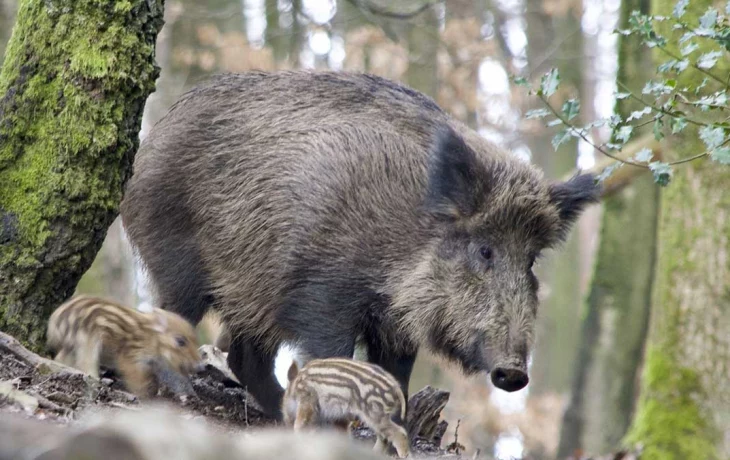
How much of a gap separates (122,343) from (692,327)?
15.4 ft

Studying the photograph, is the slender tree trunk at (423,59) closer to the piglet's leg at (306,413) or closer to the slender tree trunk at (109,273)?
the slender tree trunk at (109,273)

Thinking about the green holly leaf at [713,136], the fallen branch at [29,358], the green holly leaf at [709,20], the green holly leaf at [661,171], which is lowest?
the fallen branch at [29,358]

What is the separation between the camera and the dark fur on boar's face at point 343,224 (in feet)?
21.0

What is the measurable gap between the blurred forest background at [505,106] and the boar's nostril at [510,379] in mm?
1266

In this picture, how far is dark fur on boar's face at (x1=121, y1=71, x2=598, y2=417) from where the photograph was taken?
21.0 feet

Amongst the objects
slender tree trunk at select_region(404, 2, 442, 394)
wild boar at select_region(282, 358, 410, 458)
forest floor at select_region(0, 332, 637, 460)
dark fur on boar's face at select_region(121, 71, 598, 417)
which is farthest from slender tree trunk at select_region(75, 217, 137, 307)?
wild boar at select_region(282, 358, 410, 458)

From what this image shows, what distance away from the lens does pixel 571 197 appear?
22.4 feet

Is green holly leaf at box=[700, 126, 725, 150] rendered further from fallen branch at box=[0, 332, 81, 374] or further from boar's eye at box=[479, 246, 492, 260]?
fallen branch at box=[0, 332, 81, 374]

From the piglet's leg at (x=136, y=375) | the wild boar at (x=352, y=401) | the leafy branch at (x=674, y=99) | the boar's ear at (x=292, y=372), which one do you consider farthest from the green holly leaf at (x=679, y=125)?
the piglet's leg at (x=136, y=375)

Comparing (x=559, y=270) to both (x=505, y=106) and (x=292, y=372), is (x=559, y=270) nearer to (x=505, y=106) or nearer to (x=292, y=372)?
(x=505, y=106)

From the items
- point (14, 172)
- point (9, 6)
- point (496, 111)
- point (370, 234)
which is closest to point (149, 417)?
point (14, 172)

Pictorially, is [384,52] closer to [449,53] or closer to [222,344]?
[449,53]

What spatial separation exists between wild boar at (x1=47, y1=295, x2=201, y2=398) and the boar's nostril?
1.71m

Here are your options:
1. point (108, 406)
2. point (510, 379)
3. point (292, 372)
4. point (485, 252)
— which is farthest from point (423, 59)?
point (108, 406)
